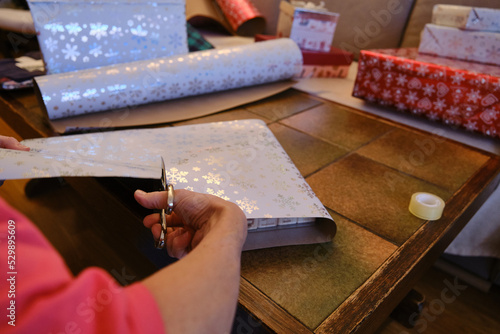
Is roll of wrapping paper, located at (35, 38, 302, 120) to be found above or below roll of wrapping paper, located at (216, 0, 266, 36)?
below

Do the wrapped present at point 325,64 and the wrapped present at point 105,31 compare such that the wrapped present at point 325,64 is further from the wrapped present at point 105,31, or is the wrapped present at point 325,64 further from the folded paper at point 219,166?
the folded paper at point 219,166

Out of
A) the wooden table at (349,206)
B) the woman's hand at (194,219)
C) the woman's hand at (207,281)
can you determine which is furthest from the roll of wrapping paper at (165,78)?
the woman's hand at (207,281)

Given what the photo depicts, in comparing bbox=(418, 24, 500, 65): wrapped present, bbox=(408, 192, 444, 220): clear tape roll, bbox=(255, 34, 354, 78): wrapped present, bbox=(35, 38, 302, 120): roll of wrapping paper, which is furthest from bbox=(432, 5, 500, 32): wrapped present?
bbox=(408, 192, 444, 220): clear tape roll

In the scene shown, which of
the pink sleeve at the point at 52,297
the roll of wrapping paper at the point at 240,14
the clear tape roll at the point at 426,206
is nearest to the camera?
the pink sleeve at the point at 52,297

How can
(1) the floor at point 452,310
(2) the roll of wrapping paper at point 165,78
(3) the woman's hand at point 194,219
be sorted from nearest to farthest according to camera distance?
1. (3) the woman's hand at point 194,219
2. (2) the roll of wrapping paper at point 165,78
3. (1) the floor at point 452,310

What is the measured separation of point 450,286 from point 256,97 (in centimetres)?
98

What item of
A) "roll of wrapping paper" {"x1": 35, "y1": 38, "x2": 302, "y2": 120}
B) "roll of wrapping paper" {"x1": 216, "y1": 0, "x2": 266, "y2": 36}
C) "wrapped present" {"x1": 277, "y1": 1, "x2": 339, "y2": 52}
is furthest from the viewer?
"roll of wrapping paper" {"x1": 216, "y1": 0, "x2": 266, "y2": 36}

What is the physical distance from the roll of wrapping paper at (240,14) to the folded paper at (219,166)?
1.49 m

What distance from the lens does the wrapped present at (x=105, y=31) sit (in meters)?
1.02

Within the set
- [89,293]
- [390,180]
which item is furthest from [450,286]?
[89,293]

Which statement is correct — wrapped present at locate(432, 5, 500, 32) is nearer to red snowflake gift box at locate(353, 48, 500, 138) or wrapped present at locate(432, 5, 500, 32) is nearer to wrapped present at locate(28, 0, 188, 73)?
red snowflake gift box at locate(353, 48, 500, 138)

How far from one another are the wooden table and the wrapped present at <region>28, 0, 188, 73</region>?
0.20 meters

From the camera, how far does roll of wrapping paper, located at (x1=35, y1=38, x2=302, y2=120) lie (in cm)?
94

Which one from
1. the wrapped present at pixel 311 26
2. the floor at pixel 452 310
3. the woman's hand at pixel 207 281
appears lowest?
the floor at pixel 452 310
